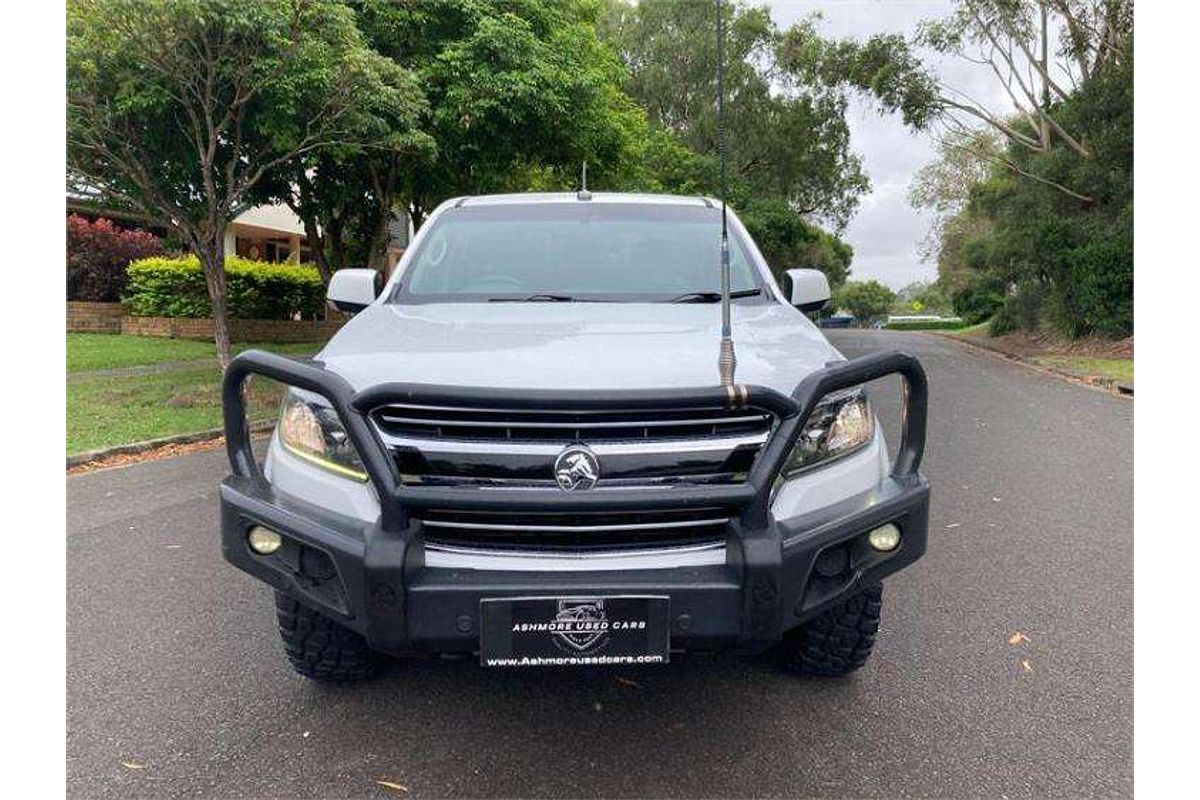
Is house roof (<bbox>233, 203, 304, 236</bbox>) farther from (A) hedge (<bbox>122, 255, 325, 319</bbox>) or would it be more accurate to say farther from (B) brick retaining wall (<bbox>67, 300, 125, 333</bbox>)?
(B) brick retaining wall (<bbox>67, 300, 125, 333</bbox>)

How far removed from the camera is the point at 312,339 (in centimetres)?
1991

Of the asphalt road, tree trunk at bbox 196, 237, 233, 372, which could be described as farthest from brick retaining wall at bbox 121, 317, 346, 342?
Answer: the asphalt road

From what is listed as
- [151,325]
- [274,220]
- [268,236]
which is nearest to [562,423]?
[151,325]

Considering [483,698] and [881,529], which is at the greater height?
[881,529]

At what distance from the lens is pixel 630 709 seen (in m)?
2.93

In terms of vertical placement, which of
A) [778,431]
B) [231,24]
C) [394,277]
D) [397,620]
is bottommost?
[397,620]

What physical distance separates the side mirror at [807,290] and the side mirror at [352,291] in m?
1.80

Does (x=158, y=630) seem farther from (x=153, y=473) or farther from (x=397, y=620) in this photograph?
(x=153, y=473)

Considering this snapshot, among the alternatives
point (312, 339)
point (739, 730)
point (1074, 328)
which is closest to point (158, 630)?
point (739, 730)

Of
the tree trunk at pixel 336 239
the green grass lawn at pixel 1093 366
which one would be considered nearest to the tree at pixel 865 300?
the green grass lawn at pixel 1093 366

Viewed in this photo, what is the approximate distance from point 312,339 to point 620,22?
1862cm

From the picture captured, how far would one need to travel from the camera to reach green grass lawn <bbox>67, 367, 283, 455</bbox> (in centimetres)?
825

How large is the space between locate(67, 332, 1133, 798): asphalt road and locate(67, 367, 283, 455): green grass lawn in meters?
4.15

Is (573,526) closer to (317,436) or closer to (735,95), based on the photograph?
(317,436)
